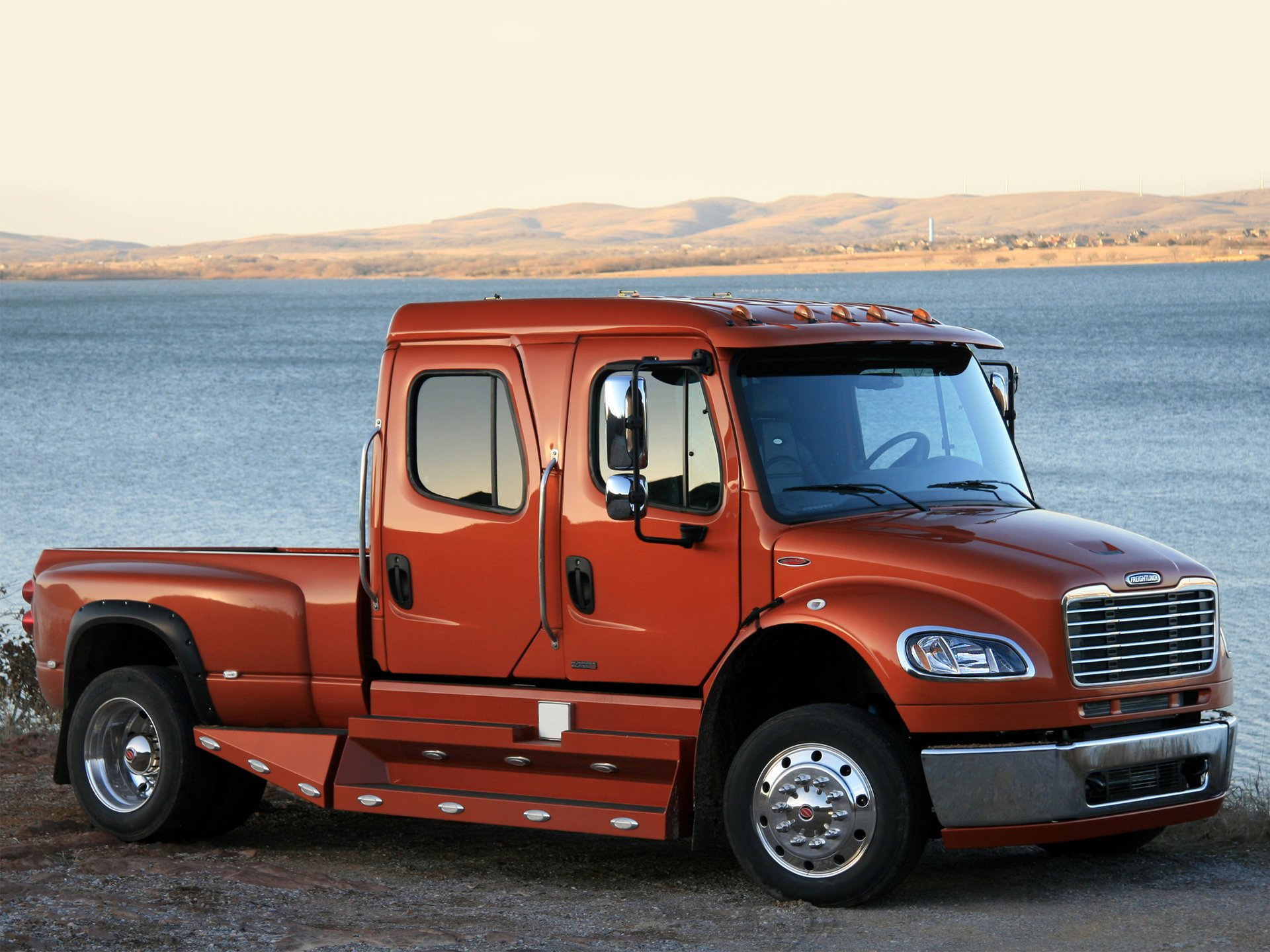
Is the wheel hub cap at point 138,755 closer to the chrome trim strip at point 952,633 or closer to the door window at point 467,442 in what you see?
the door window at point 467,442

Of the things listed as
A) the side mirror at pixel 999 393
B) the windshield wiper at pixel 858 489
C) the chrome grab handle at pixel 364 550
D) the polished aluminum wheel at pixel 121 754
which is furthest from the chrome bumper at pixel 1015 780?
the polished aluminum wheel at pixel 121 754

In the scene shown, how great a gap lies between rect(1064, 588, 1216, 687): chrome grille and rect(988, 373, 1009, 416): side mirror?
4.39 feet

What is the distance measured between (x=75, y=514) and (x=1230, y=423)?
32.6 metres

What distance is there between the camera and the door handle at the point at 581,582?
7.58 meters

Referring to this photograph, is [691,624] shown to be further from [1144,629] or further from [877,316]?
[1144,629]

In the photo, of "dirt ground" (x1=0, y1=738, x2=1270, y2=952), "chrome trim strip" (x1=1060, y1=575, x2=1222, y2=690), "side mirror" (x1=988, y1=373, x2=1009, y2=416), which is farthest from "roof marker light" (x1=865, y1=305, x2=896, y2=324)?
"dirt ground" (x1=0, y1=738, x2=1270, y2=952)

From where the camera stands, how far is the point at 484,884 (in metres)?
7.69

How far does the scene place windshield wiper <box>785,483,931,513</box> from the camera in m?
7.41

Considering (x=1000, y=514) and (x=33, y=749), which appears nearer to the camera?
(x=1000, y=514)

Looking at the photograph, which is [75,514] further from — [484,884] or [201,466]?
[484,884]

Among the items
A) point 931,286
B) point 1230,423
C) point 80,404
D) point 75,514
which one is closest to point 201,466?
point 75,514

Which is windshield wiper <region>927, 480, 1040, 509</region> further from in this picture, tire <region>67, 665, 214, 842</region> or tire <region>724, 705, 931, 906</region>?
tire <region>67, 665, 214, 842</region>

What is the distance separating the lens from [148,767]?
8.73m

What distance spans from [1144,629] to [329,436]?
46.8 metres
